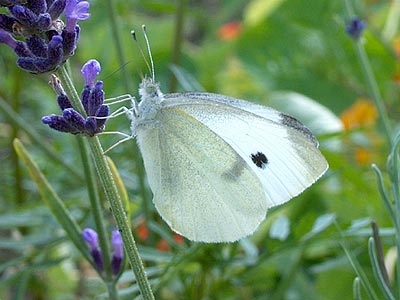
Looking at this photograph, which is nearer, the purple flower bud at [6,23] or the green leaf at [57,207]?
the purple flower bud at [6,23]

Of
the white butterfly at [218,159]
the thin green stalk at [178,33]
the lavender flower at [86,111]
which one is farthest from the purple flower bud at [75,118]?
the thin green stalk at [178,33]

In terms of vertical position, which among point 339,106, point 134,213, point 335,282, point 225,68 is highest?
point 225,68

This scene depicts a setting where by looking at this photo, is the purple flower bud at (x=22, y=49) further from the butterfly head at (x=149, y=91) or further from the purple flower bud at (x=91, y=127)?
the butterfly head at (x=149, y=91)

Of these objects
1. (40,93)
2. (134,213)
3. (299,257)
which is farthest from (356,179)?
(40,93)

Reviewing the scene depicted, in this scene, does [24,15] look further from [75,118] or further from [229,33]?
[229,33]

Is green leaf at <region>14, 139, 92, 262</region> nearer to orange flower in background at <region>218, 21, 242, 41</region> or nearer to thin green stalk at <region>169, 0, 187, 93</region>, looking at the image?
thin green stalk at <region>169, 0, 187, 93</region>

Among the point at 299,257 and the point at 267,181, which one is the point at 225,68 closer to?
the point at 299,257

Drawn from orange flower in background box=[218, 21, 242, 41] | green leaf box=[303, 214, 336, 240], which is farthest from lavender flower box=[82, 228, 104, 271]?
orange flower in background box=[218, 21, 242, 41]
